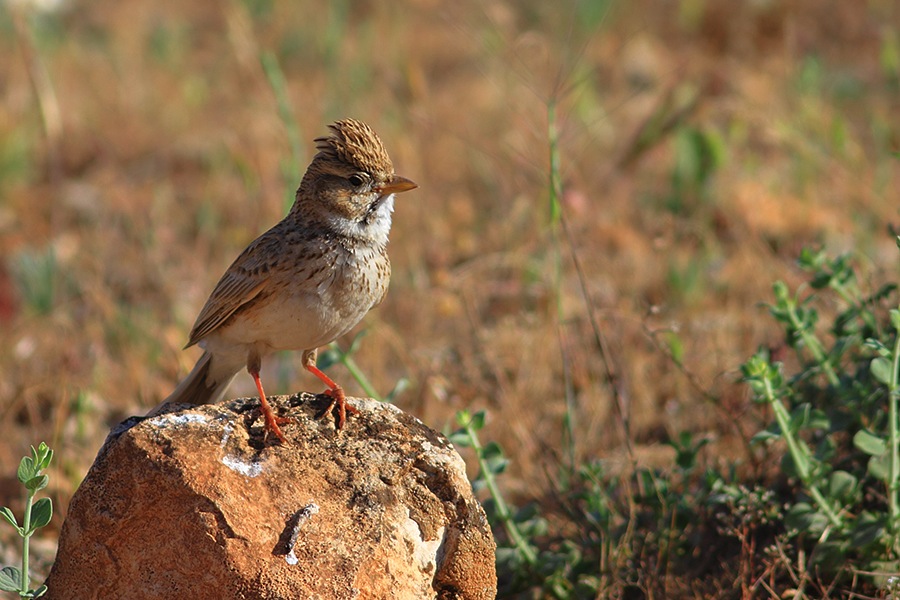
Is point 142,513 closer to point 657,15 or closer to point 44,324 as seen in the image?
point 44,324

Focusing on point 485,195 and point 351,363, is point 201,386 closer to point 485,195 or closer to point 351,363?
point 351,363

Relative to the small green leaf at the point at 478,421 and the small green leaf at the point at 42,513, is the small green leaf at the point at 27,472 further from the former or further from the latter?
the small green leaf at the point at 478,421

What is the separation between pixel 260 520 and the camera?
307cm

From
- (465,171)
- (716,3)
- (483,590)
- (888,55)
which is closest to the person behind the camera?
(483,590)

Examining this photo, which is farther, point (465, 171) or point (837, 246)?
point (465, 171)

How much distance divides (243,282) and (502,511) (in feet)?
4.07

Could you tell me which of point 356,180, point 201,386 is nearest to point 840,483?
point 356,180

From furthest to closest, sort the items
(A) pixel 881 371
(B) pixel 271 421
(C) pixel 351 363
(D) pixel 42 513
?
(C) pixel 351 363, (A) pixel 881 371, (B) pixel 271 421, (D) pixel 42 513

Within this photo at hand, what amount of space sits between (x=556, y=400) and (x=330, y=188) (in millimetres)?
2207

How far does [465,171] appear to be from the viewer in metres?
8.59

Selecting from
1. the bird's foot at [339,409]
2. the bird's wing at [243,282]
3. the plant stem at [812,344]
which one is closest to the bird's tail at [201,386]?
the bird's wing at [243,282]

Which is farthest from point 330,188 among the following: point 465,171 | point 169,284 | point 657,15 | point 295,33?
point 657,15

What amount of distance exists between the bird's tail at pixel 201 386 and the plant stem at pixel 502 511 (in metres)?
1.03

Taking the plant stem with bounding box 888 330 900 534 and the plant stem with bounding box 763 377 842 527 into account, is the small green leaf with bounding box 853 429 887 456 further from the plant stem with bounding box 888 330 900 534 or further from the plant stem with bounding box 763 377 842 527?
the plant stem with bounding box 763 377 842 527
